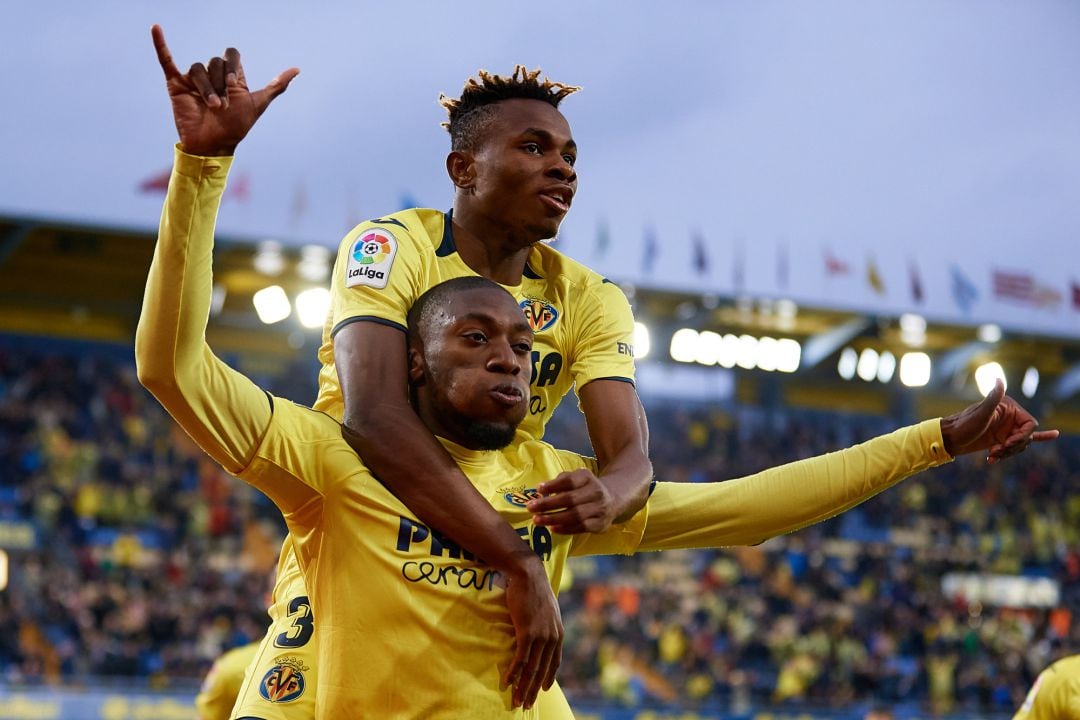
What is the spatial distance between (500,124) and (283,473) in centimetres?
140

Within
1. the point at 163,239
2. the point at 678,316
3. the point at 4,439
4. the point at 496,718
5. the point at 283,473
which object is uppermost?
the point at 678,316

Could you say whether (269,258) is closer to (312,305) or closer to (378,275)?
(312,305)

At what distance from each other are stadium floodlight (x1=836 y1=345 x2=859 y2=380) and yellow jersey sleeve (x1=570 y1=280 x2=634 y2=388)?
28268 millimetres

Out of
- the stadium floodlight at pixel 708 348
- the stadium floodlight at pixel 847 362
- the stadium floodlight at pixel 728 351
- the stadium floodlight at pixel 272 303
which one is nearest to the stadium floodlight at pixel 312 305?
the stadium floodlight at pixel 272 303

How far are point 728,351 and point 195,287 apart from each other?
27510mm

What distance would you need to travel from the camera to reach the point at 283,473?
11.5ft

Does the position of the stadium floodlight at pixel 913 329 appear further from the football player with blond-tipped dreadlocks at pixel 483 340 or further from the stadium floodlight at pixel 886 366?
the football player with blond-tipped dreadlocks at pixel 483 340

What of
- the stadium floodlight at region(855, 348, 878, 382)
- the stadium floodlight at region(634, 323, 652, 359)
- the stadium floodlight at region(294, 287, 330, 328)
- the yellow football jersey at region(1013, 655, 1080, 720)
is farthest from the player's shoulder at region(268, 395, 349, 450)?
the stadium floodlight at region(855, 348, 878, 382)

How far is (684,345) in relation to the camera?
2970cm

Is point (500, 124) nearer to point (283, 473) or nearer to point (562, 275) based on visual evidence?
point (562, 275)

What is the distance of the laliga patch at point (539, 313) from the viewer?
14.1 feet

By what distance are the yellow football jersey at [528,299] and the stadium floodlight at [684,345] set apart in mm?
25040

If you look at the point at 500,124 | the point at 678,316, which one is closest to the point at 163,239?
the point at 500,124

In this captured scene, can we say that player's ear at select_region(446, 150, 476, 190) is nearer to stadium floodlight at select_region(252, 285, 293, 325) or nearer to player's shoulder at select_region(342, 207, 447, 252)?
player's shoulder at select_region(342, 207, 447, 252)
